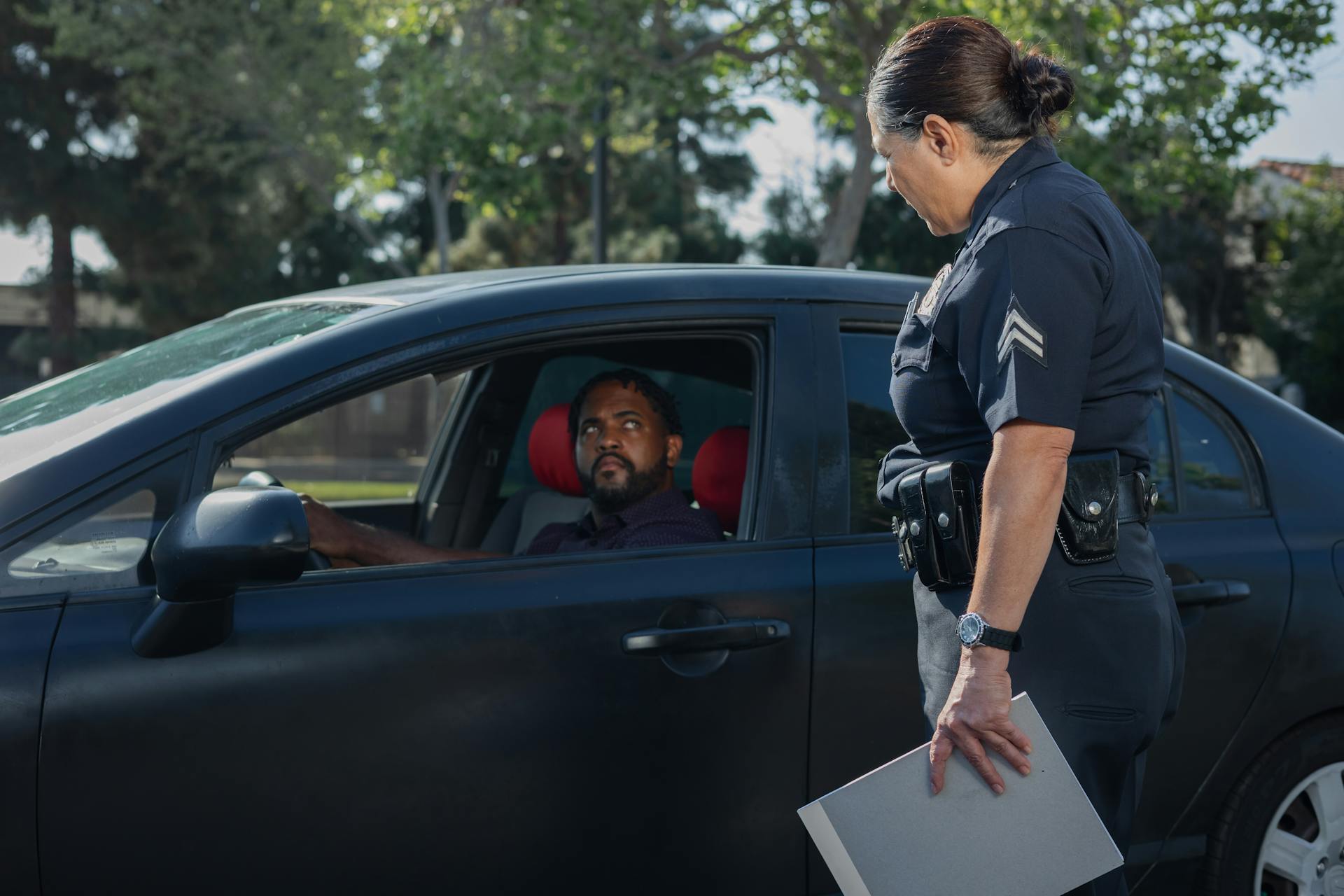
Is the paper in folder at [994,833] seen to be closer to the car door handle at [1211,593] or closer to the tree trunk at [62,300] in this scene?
the car door handle at [1211,593]

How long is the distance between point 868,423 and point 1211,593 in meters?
0.72

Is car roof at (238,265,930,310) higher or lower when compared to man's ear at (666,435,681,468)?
higher

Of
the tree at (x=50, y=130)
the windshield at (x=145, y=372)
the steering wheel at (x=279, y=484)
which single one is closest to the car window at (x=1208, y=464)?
the windshield at (x=145, y=372)

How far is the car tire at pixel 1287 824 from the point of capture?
2.72m

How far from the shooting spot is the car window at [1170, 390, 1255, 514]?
274 cm

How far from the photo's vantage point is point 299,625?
2111 mm

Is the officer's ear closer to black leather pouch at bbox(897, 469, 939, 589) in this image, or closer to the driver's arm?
black leather pouch at bbox(897, 469, 939, 589)

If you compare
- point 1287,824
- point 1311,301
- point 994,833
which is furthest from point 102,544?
point 1311,301

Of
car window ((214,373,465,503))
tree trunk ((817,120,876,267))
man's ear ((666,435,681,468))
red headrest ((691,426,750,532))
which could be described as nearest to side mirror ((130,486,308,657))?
red headrest ((691,426,750,532))

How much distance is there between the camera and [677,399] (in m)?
3.61

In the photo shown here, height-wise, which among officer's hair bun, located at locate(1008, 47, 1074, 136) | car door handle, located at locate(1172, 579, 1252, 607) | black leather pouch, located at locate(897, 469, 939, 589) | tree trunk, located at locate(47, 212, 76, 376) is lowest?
tree trunk, located at locate(47, 212, 76, 376)

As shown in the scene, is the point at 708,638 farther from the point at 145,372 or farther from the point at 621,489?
the point at 145,372

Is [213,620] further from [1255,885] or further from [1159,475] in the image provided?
[1255,885]

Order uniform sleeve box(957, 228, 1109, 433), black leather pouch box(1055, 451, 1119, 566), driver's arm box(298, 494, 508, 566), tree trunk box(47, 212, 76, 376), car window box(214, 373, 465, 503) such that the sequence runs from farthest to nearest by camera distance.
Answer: tree trunk box(47, 212, 76, 376) < car window box(214, 373, 465, 503) < driver's arm box(298, 494, 508, 566) < black leather pouch box(1055, 451, 1119, 566) < uniform sleeve box(957, 228, 1109, 433)
